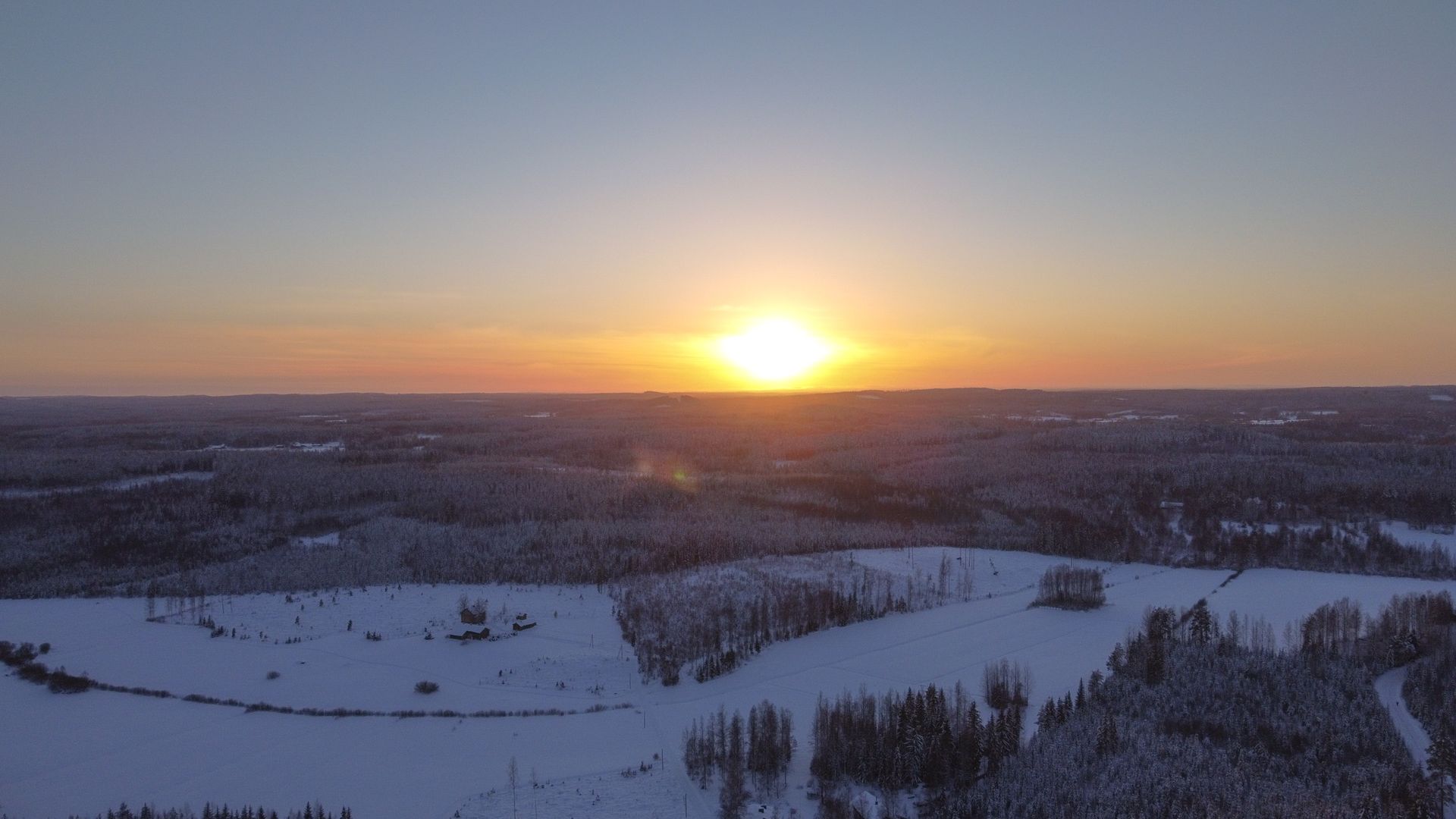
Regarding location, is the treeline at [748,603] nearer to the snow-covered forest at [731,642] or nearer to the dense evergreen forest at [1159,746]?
the snow-covered forest at [731,642]

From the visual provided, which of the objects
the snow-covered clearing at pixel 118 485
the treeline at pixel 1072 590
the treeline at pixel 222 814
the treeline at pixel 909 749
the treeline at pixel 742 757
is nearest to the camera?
the treeline at pixel 222 814

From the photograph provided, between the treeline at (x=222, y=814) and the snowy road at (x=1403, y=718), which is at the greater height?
the snowy road at (x=1403, y=718)

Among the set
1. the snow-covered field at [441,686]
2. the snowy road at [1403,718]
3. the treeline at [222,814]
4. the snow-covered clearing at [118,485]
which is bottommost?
the snow-covered field at [441,686]

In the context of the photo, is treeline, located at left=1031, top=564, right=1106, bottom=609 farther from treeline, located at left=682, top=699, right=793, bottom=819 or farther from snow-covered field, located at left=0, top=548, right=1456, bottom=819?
treeline, located at left=682, top=699, right=793, bottom=819

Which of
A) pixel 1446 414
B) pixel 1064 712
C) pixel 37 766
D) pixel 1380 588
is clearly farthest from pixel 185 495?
pixel 1446 414

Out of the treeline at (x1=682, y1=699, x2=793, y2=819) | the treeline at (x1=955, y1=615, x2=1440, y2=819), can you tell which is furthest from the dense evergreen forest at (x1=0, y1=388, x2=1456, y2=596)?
the treeline at (x1=955, y1=615, x2=1440, y2=819)

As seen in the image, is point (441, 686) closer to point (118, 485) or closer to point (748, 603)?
point (748, 603)

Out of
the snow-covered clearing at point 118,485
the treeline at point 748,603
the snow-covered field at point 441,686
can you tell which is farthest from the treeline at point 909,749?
the snow-covered clearing at point 118,485
